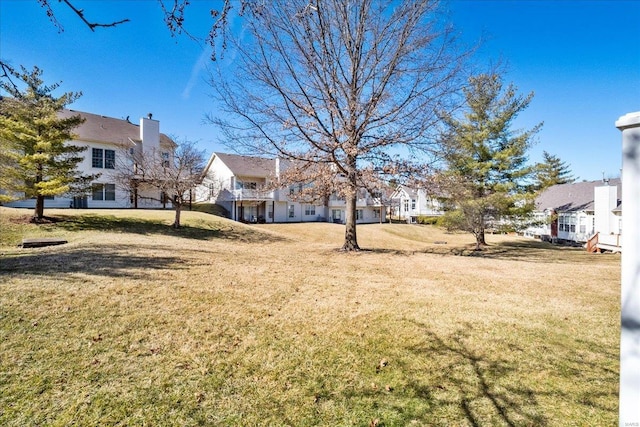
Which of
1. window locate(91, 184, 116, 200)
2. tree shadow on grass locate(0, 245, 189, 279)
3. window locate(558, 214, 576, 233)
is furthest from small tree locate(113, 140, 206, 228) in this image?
window locate(558, 214, 576, 233)

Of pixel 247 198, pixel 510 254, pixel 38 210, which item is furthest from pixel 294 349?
Result: pixel 247 198

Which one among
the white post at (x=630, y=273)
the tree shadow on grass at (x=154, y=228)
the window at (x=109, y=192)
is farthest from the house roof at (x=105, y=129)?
the white post at (x=630, y=273)

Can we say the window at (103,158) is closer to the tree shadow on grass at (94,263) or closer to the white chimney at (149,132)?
the white chimney at (149,132)

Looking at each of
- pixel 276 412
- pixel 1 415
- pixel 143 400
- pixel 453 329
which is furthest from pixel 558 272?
pixel 1 415

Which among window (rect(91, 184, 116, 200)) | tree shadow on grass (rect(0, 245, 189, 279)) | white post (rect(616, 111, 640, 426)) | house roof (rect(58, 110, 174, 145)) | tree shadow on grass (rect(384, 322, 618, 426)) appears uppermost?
house roof (rect(58, 110, 174, 145))

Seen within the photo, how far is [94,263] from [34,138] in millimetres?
11078

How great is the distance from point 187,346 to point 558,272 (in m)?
10.5

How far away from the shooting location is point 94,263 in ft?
25.1

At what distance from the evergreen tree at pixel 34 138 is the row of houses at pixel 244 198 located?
14.8ft

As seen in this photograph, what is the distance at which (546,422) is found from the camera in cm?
282

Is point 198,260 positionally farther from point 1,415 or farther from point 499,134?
point 499,134

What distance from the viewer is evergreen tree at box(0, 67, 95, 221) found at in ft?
47.0

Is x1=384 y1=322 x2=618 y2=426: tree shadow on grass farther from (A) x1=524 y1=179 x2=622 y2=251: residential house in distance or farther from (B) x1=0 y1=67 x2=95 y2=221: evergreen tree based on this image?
(A) x1=524 y1=179 x2=622 y2=251: residential house in distance

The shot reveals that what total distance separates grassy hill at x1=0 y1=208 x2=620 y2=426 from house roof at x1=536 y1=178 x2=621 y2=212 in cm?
2932
